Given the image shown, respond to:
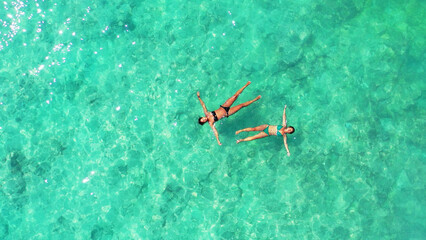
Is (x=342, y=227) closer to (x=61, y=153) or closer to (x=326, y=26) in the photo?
(x=326, y=26)

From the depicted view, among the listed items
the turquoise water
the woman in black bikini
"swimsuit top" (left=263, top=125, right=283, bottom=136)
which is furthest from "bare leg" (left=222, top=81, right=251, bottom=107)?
"swimsuit top" (left=263, top=125, right=283, bottom=136)

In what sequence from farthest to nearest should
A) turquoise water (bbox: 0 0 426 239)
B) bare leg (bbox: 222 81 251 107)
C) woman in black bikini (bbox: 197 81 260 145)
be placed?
1. turquoise water (bbox: 0 0 426 239)
2. bare leg (bbox: 222 81 251 107)
3. woman in black bikini (bbox: 197 81 260 145)

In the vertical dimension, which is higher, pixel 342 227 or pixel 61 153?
pixel 61 153

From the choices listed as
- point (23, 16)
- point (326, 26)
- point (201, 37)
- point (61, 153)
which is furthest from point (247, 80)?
point (23, 16)

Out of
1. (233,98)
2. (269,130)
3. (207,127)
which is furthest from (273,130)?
(207,127)

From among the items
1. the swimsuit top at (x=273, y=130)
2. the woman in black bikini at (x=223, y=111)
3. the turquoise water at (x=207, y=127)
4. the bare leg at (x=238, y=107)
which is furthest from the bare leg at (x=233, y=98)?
the swimsuit top at (x=273, y=130)

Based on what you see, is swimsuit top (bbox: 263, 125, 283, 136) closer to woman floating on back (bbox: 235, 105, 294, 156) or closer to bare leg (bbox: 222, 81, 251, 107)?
woman floating on back (bbox: 235, 105, 294, 156)

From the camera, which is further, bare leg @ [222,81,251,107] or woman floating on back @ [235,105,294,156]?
bare leg @ [222,81,251,107]

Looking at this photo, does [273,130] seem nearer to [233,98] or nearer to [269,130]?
[269,130]

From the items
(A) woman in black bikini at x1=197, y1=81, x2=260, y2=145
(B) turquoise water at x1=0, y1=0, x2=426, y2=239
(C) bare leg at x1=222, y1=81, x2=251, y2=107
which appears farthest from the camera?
(B) turquoise water at x1=0, y1=0, x2=426, y2=239
